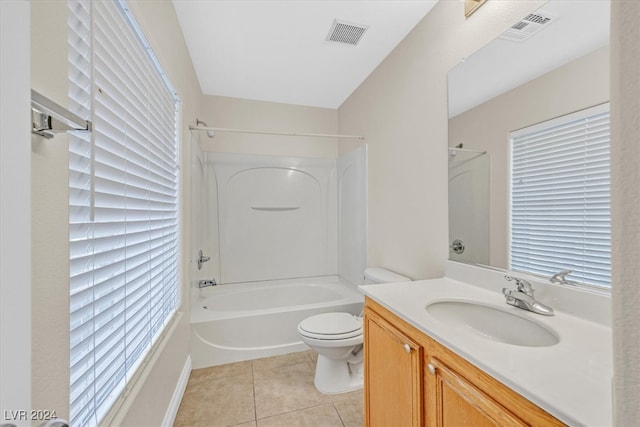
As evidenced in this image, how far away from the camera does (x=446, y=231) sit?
156 centimetres

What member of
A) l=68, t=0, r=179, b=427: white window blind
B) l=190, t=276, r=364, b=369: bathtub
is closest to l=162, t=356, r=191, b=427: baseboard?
l=190, t=276, r=364, b=369: bathtub

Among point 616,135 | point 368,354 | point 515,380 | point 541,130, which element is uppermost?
point 541,130

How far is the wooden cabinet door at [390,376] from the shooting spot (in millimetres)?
945

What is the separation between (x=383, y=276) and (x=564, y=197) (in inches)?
47.2

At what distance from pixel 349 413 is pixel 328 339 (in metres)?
0.44

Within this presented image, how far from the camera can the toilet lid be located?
1785mm

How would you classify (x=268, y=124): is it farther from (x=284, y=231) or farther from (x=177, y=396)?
(x=177, y=396)

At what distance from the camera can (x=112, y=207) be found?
942mm

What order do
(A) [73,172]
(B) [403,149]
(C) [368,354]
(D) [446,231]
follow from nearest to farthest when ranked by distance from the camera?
(A) [73,172] < (C) [368,354] < (D) [446,231] < (B) [403,149]

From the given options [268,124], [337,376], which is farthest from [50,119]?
[268,124]

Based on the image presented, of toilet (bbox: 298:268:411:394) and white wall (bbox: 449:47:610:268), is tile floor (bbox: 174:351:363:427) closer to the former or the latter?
toilet (bbox: 298:268:411:394)

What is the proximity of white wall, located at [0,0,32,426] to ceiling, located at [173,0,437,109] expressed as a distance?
163cm

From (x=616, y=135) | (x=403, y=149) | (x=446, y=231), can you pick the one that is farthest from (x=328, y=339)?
(x=616, y=135)

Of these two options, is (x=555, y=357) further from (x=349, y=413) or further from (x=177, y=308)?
(x=177, y=308)
